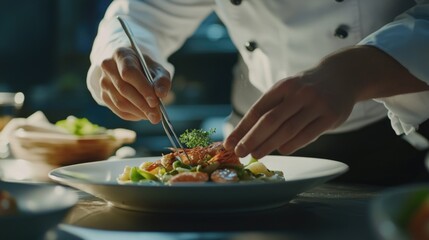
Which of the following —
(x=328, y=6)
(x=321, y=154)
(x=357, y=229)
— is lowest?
(x=321, y=154)

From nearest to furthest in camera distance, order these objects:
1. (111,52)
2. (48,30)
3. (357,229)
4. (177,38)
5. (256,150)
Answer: (357,229) → (256,150) → (111,52) → (177,38) → (48,30)

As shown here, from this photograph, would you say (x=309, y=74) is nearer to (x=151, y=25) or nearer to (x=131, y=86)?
(x=131, y=86)

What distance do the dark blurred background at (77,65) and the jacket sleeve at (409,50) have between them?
257 centimetres

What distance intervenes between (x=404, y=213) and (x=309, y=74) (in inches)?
21.1

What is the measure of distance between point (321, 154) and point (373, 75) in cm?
70

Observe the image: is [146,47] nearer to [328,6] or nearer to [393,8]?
[328,6]

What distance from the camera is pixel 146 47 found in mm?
1828

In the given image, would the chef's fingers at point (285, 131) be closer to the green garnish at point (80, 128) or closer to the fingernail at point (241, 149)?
the fingernail at point (241, 149)

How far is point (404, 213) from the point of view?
29.7 inches

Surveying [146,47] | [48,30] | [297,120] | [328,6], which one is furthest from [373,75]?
[48,30]

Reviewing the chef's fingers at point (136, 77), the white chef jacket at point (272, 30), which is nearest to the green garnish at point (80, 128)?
the white chef jacket at point (272, 30)

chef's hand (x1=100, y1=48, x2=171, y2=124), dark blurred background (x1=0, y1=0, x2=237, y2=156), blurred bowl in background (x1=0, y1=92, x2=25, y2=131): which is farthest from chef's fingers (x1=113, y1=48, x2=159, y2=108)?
dark blurred background (x1=0, y1=0, x2=237, y2=156)

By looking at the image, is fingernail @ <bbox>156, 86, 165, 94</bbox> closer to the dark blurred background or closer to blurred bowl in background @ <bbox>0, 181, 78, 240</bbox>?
blurred bowl in background @ <bbox>0, 181, 78, 240</bbox>

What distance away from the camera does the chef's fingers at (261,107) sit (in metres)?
1.22
